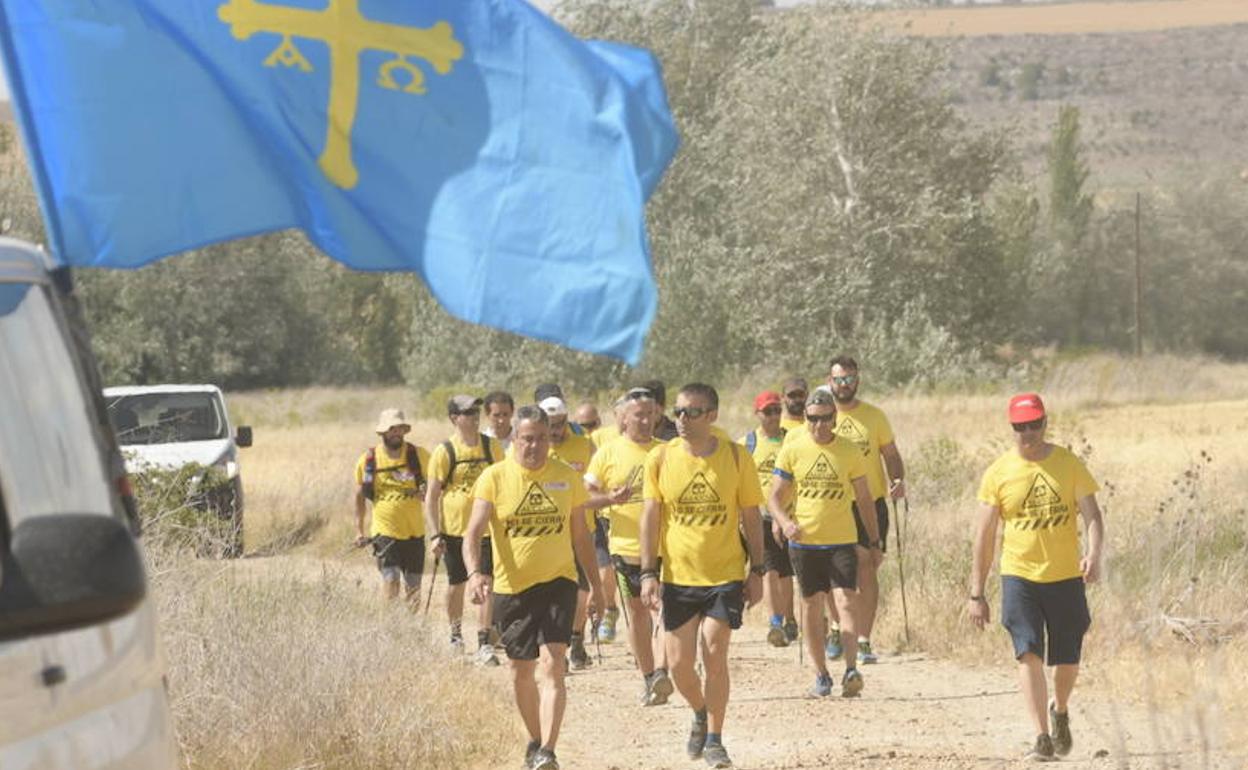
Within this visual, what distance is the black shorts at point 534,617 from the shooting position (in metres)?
11.6

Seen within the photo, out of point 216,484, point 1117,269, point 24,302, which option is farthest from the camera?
point 1117,269

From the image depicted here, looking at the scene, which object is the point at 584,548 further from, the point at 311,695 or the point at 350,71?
the point at 350,71

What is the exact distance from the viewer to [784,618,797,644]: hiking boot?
17.0 m

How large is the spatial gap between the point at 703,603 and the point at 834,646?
3.96m

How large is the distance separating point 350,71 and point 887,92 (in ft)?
139

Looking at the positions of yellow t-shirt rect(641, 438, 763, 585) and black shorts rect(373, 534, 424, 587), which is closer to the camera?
yellow t-shirt rect(641, 438, 763, 585)

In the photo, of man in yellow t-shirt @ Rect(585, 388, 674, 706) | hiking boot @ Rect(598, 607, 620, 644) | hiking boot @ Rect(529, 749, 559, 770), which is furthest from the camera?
hiking boot @ Rect(598, 607, 620, 644)

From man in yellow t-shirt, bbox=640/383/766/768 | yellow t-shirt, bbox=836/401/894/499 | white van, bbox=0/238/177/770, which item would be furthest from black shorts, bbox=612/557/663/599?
white van, bbox=0/238/177/770

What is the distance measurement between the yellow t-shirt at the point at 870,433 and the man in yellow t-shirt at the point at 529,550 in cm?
412

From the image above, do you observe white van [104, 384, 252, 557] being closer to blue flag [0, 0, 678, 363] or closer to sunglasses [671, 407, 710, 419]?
sunglasses [671, 407, 710, 419]

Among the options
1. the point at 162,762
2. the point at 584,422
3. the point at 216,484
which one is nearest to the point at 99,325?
the point at 216,484

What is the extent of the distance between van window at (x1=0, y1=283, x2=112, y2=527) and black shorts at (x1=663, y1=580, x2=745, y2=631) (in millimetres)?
7628

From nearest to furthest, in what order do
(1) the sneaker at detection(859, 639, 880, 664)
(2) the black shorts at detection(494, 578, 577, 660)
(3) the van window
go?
(3) the van window → (2) the black shorts at detection(494, 578, 577, 660) → (1) the sneaker at detection(859, 639, 880, 664)

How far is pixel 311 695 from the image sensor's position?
10.5 m
